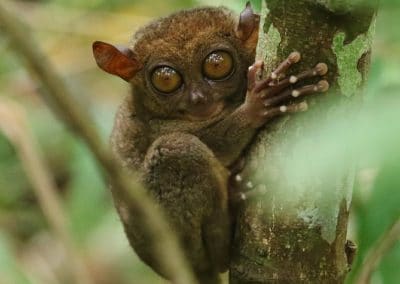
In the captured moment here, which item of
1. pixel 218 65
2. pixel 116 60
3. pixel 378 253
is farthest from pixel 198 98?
pixel 378 253

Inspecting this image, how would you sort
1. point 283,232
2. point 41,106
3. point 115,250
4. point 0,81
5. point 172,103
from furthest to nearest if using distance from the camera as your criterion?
point 41,106 < point 115,250 < point 0,81 < point 172,103 < point 283,232

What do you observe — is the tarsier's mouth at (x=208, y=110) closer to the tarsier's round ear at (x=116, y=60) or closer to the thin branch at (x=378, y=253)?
the tarsier's round ear at (x=116, y=60)

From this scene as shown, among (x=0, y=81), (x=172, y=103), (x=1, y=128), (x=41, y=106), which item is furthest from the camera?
(x=41, y=106)

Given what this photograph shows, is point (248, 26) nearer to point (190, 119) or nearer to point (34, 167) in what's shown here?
point (190, 119)

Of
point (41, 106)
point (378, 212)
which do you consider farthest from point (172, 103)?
point (41, 106)

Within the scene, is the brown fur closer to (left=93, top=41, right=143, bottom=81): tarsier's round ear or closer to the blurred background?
(left=93, top=41, right=143, bottom=81): tarsier's round ear

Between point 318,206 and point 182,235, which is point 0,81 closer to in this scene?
point 182,235

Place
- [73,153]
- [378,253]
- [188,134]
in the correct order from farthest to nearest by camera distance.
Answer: [73,153] → [188,134] → [378,253]

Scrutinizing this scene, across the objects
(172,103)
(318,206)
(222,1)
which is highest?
(222,1)
